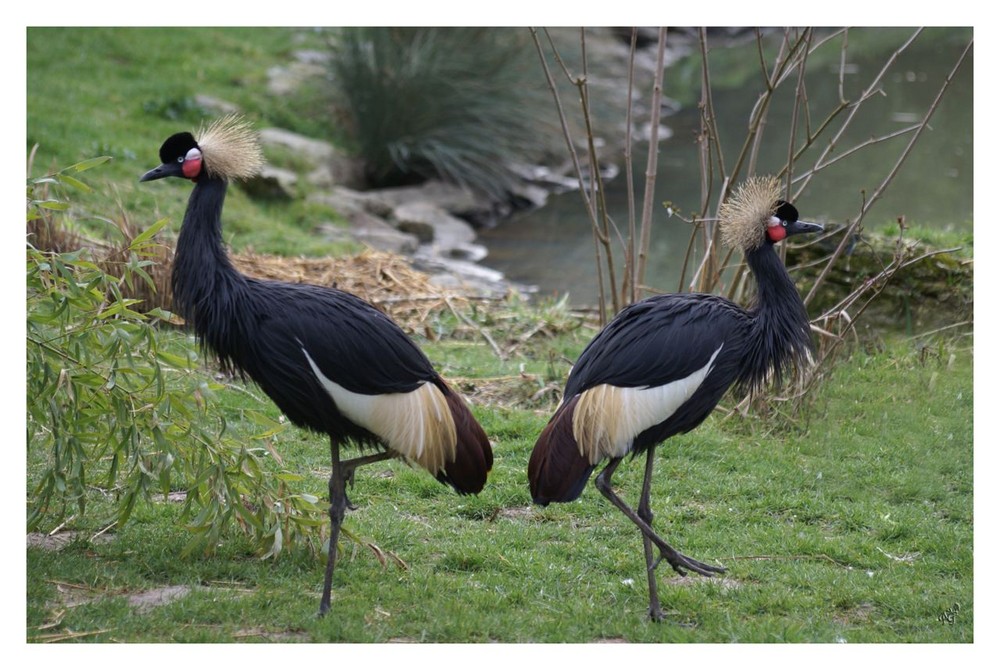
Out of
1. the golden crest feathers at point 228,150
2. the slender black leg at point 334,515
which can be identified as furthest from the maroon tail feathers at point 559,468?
the golden crest feathers at point 228,150

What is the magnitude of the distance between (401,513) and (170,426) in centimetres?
129

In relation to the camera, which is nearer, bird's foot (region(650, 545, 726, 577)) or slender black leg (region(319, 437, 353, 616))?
slender black leg (region(319, 437, 353, 616))

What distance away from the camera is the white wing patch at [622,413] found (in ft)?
14.0

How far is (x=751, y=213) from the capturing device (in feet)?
14.9

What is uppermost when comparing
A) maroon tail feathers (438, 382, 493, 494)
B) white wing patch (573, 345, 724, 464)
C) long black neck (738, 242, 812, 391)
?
long black neck (738, 242, 812, 391)

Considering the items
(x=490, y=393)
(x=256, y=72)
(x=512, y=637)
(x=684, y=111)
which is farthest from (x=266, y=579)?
(x=684, y=111)

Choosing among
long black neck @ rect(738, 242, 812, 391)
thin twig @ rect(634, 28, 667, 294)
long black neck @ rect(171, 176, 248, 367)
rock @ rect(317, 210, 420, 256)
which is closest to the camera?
long black neck @ rect(171, 176, 248, 367)

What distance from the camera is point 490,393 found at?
6.66 metres

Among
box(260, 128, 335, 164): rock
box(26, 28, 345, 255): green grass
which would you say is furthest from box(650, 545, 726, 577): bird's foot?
box(260, 128, 335, 164): rock

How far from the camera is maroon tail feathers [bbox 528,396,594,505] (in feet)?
13.9

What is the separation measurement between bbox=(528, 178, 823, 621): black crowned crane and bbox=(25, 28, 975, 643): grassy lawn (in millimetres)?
385

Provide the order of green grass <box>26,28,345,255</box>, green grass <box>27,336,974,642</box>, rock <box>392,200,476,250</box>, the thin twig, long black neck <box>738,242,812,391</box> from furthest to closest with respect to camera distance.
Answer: rock <box>392,200,476,250</box>, green grass <box>26,28,345,255</box>, the thin twig, long black neck <box>738,242,812,391</box>, green grass <box>27,336,974,642</box>

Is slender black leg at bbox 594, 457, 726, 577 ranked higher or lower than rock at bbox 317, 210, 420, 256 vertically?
lower

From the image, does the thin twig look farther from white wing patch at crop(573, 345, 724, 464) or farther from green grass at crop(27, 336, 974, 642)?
white wing patch at crop(573, 345, 724, 464)
